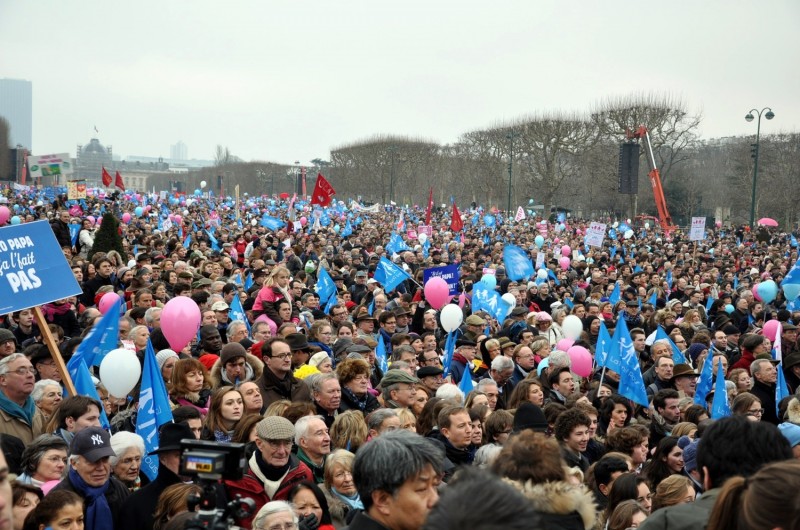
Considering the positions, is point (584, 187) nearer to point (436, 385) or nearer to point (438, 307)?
point (438, 307)

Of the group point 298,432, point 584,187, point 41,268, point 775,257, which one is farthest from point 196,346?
point 584,187

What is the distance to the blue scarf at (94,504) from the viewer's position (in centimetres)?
461

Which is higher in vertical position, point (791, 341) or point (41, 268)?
point (41, 268)

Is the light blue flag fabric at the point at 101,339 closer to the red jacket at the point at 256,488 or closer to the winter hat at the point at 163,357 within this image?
the winter hat at the point at 163,357

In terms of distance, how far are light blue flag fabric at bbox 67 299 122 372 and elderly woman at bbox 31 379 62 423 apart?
2.79ft

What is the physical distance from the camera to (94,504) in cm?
464

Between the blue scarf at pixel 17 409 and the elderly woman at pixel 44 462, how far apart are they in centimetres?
124

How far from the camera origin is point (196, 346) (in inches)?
366

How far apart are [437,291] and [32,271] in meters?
6.86

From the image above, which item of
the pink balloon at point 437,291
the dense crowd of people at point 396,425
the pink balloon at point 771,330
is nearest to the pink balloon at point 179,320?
the dense crowd of people at point 396,425

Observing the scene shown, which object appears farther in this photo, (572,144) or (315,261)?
(572,144)

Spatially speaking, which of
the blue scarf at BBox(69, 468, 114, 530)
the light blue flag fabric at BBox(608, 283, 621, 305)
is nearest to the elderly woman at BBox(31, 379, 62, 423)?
the blue scarf at BBox(69, 468, 114, 530)

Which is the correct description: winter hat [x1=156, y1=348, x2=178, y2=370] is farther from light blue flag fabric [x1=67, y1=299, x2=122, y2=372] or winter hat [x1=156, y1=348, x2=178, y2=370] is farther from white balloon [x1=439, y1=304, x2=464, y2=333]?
white balloon [x1=439, y1=304, x2=464, y2=333]

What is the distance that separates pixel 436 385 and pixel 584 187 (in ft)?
183
